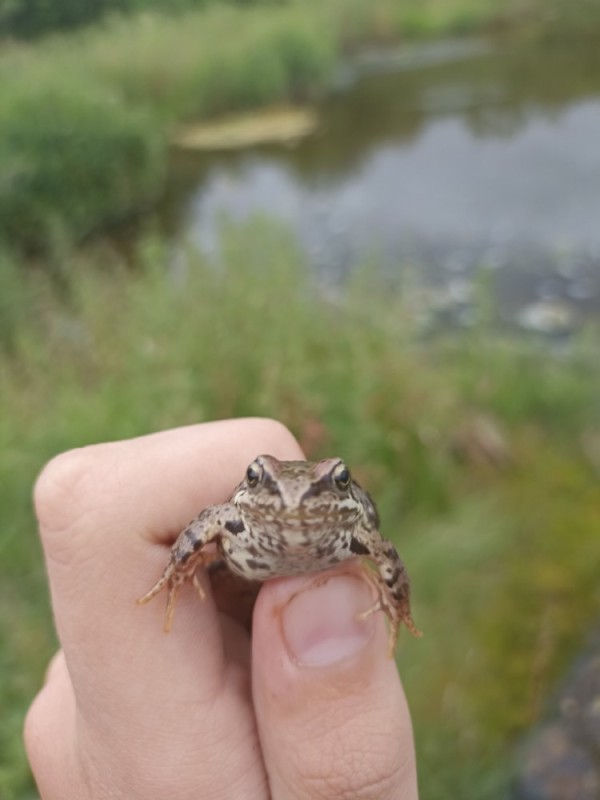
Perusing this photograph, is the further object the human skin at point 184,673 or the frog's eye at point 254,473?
the frog's eye at point 254,473

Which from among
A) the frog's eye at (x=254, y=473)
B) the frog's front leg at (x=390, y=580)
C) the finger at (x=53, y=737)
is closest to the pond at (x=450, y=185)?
the frog's front leg at (x=390, y=580)

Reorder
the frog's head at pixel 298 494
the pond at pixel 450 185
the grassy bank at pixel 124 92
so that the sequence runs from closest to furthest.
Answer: the frog's head at pixel 298 494 → the pond at pixel 450 185 → the grassy bank at pixel 124 92

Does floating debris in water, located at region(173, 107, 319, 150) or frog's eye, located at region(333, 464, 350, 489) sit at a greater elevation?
frog's eye, located at region(333, 464, 350, 489)

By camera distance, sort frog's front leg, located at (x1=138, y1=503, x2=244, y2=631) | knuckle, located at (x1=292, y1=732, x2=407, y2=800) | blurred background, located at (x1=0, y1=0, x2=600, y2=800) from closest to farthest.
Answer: knuckle, located at (x1=292, y1=732, x2=407, y2=800) < frog's front leg, located at (x1=138, y1=503, x2=244, y2=631) < blurred background, located at (x1=0, y1=0, x2=600, y2=800)

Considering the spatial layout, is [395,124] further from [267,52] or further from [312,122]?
[267,52]

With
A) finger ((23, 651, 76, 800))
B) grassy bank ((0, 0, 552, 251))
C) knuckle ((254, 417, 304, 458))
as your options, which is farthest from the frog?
grassy bank ((0, 0, 552, 251))

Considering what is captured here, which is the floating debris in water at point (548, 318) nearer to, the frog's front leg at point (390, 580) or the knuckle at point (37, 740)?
the frog's front leg at point (390, 580)

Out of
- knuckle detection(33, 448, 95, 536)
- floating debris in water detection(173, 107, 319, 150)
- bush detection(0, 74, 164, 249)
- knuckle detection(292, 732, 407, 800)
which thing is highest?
knuckle detection(33, 448, 95, 536)

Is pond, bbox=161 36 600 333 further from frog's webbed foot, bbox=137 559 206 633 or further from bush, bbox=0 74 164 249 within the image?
frog's webbed foot, bbox=137 559 206 633
